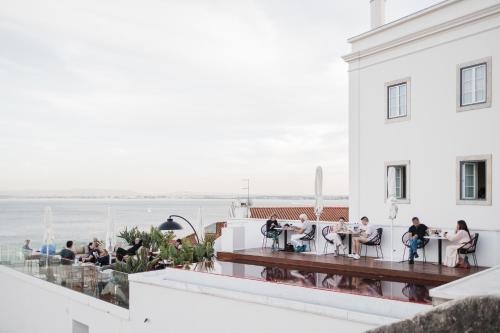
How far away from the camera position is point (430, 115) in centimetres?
1627

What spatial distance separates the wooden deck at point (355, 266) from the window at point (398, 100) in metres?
6.55

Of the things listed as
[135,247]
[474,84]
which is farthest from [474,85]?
[135,247]

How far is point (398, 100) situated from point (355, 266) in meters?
8.22

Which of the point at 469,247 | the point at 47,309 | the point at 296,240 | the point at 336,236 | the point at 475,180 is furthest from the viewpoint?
the point at 47,309

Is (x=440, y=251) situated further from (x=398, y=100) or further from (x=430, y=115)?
(x=398, y=100)

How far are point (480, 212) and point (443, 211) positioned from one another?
129 centimetres

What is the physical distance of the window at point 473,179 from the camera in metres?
14.6

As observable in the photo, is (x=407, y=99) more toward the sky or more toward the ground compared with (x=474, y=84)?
more toward the ground

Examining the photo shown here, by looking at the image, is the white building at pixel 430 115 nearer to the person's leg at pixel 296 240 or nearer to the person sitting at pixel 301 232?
the person sitting at pixel 301 232

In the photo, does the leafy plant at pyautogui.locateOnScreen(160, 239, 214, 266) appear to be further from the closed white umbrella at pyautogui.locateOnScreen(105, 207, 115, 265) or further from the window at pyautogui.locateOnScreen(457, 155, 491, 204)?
the window at pyautogui.locateOnScreen(457, 155, 491, 204)

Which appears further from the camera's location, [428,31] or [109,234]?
[428,31]

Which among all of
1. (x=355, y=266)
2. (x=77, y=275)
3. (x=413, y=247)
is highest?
(x=413, y=247)

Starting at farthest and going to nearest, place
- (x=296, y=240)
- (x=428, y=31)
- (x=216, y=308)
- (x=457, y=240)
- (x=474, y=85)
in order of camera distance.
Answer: (x=428, y=31) → (x=474, y=85) → (x=296, y=240) → (x=457, y=240) → (x=216, y=308)

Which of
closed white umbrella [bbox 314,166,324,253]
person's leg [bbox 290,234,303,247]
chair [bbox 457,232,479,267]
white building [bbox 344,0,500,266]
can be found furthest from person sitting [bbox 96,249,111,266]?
chair [bbox 457,232,479,267]
